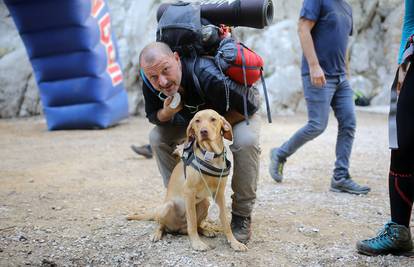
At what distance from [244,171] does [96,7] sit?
6.96m

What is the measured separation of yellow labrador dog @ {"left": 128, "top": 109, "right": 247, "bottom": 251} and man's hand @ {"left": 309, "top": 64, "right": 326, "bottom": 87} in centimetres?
140

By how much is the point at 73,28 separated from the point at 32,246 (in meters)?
6.14

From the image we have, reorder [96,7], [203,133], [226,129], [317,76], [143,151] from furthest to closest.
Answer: [96,7]
[143,151]
[317,76]
[226,129]
[203,133]

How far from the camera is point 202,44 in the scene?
2.80m

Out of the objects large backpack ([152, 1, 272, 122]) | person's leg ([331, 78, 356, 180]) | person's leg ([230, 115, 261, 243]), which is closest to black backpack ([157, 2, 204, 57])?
large backpack ([152, 1, 272, 122])

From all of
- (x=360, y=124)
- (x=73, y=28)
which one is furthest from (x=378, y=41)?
(x=73, y=28)

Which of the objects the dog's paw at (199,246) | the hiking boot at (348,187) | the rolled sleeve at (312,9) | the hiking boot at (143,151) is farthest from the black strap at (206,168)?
the hiking boot at (143,151)

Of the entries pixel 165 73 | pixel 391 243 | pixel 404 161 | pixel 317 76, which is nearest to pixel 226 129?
pixel 165 73

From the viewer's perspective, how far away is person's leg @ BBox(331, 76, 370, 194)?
4035mm

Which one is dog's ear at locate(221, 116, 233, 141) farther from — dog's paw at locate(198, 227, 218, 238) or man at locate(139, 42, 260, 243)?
dog's paw at locate(198, 227, 218, 238)

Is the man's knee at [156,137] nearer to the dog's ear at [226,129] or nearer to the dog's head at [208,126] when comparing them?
the dog's head at [208,126]

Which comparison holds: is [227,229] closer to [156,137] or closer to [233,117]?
[233,117]

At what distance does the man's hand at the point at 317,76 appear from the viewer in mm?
3865

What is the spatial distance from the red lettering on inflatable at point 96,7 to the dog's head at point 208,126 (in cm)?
666
